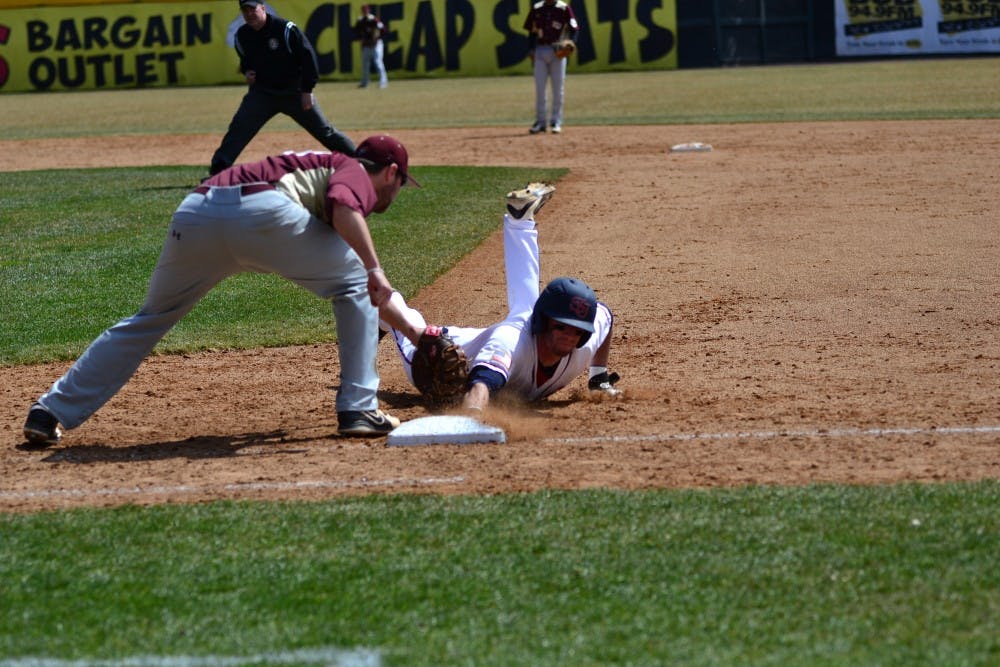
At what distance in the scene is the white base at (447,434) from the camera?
5977 millimetres

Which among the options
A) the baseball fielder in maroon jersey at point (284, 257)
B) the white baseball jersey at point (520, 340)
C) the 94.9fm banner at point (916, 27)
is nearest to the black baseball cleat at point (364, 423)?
the baseball fielder in maroon jersey at point (284, 257)

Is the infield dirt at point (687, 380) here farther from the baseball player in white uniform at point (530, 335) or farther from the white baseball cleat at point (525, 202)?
the white baseball cleat at point (525, 202)

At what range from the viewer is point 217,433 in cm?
646

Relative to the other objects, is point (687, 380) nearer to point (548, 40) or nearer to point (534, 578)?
point (534, 578)

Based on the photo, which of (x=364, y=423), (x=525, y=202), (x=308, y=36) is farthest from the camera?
(x=308, y=36)

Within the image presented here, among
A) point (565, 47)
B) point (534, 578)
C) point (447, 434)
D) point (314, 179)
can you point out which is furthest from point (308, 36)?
A: point (534, 578)

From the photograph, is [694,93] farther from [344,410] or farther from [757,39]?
[344,410]

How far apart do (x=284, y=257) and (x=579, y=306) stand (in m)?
1.43

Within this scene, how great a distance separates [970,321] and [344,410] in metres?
4.24

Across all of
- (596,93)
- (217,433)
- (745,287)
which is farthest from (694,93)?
(217,433)

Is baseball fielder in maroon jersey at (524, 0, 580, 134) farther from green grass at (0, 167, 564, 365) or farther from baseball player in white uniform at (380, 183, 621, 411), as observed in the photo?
baseball player in white uniform at (380, 183, 621, 411)

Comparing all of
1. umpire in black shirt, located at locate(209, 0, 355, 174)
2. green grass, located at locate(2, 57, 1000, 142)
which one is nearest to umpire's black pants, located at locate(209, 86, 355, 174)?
umpire in black shirt, located at locate(209, 0, 355, 174)

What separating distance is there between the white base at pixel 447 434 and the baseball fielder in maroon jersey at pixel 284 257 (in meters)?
0.18

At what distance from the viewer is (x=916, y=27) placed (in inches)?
1396
